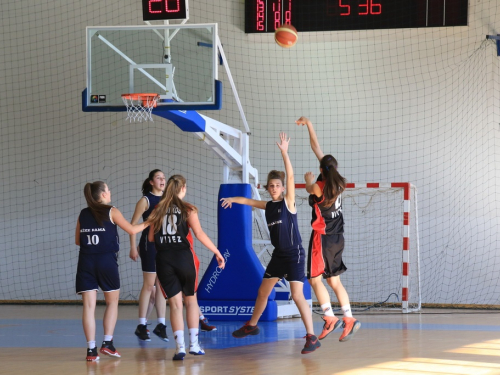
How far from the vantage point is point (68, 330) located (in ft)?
27.8

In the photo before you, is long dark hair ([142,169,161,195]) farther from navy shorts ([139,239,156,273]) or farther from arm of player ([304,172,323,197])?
arm of player ([304,172,323,197])

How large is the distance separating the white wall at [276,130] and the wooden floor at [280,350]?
2514mm

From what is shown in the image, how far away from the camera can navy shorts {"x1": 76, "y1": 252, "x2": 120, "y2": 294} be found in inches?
242

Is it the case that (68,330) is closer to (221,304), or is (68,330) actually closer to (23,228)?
(221,304)

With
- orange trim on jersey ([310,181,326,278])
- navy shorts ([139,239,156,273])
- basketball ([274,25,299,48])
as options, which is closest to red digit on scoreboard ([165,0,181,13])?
basketball ([274,25,299,48])

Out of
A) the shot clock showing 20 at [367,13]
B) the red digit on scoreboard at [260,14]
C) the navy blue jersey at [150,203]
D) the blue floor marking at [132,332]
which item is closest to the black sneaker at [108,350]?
the blue floor marking at [132,332]

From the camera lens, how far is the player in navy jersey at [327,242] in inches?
256

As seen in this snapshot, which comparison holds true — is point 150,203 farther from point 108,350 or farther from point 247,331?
point 108,350

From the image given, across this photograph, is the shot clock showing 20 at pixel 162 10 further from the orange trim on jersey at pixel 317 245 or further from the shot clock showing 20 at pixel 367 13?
the orange trim on jersey at pixel 317 245

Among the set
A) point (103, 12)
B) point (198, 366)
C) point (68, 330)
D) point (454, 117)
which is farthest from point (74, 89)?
point (198, 366)

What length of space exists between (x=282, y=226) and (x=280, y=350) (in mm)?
1168

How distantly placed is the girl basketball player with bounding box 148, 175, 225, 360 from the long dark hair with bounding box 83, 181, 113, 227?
440 millimetres

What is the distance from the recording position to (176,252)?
6.12 meters

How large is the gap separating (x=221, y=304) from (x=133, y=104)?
115 inches
